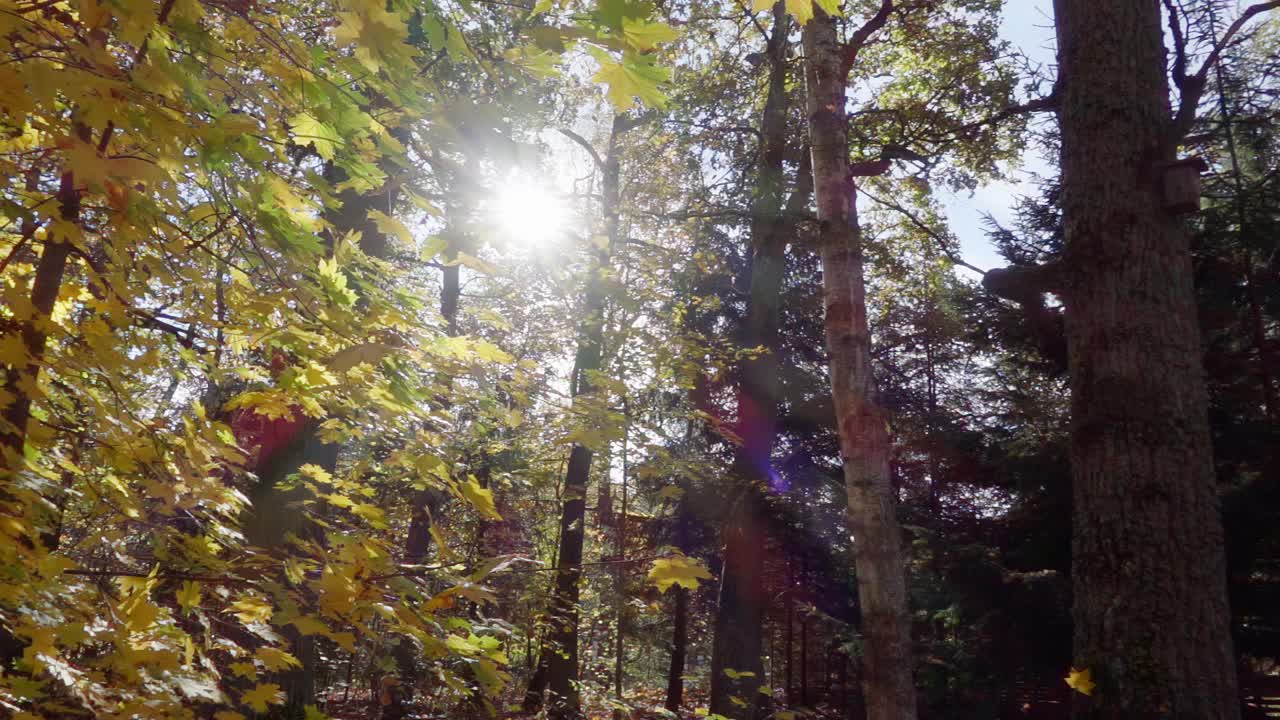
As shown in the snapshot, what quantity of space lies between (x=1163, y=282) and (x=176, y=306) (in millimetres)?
4270

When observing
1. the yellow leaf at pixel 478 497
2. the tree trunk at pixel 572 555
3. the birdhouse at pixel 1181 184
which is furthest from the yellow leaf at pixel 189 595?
the tree trunk at pixel 572 555

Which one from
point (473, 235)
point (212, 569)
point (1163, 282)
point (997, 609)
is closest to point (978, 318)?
point (997, 609)

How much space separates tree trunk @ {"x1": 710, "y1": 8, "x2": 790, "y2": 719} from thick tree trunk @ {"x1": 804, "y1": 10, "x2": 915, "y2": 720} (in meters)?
2.80

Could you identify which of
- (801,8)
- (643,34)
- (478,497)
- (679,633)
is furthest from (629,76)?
(679,633)

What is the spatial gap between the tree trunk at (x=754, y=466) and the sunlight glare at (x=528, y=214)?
491 centimetres

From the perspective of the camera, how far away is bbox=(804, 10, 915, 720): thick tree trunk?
3.71 metres

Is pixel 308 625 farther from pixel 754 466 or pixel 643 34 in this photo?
pixel 754 466

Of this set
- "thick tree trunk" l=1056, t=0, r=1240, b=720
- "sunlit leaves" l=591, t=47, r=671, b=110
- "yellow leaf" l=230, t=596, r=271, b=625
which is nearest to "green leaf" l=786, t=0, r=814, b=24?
"sunlit leaves" l=591, t=47, r=671, b=110

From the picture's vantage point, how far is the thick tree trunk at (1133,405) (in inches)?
116

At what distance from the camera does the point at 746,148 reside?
1016 centimetres

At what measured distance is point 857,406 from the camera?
398 cm

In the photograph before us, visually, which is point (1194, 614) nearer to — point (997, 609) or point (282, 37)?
point (282, 37)

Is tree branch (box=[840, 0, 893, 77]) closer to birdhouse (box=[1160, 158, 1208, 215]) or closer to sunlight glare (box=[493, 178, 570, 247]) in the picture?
birdhouse (box=[1160, 158, 1208, 215])

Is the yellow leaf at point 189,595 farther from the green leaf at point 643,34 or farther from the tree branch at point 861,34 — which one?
the tree branch at point 861,34
